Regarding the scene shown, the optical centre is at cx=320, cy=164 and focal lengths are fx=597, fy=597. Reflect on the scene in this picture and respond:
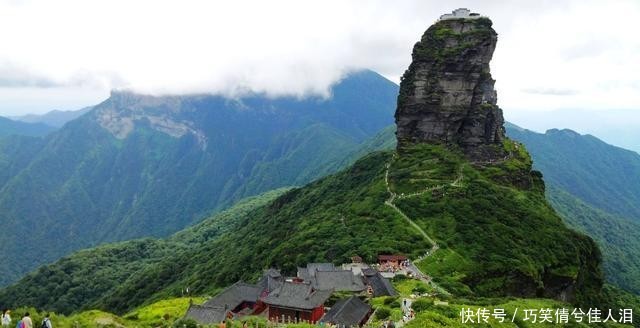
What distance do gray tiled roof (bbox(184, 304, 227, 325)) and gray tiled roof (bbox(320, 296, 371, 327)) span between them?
11.2 metres

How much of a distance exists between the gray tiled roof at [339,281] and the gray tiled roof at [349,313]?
9.53 meters

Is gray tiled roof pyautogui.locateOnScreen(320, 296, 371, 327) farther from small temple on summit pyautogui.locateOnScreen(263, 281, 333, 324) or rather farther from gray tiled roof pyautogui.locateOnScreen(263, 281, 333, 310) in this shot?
gray tiled roof pyautogui.locateOnScreen(263, 281, 333, 310)

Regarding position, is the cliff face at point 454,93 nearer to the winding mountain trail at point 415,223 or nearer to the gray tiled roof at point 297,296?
the winding mountain trail at point 415,223

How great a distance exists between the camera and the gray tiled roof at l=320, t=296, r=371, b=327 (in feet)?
178

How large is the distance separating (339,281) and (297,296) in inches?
308

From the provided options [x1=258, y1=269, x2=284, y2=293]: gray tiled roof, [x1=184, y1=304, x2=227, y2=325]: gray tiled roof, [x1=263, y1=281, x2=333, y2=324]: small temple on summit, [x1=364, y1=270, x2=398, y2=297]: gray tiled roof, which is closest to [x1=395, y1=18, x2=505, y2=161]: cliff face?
[x1=258, y1=269, x2=284, y2=293]: gray tiled roof

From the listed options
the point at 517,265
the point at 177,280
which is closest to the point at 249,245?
the point at 177,280

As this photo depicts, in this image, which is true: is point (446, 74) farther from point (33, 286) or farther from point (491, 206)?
point (33, 286)

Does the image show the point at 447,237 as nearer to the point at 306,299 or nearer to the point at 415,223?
the point at 415,223

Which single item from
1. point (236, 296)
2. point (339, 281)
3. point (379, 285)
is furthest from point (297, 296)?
point (236, 296)

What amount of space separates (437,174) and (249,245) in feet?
168

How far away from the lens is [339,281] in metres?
69.7

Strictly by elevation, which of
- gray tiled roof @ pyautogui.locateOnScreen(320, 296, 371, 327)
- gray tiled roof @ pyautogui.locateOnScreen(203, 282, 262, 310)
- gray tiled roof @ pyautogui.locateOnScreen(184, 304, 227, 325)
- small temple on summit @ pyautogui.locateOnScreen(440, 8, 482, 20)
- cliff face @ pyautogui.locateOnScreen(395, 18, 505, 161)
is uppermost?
small temple on summit @ pyautogui.locateOnScreen(440, 8, 482, 20)

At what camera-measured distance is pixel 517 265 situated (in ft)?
273
